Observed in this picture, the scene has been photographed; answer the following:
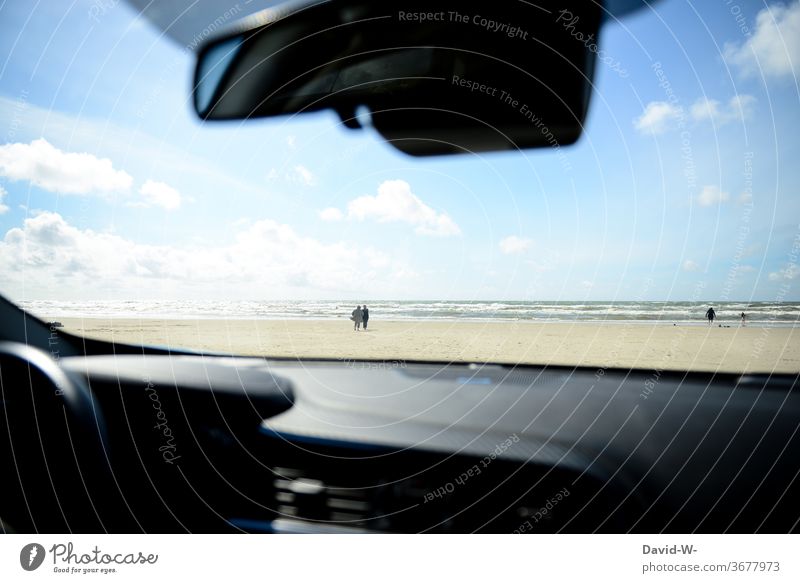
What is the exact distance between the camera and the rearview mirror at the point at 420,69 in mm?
1584

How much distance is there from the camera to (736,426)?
5.20ft

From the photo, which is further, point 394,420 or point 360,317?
point 360,317

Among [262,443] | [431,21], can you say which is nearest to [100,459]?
[262,443]

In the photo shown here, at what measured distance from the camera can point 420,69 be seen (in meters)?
1.75

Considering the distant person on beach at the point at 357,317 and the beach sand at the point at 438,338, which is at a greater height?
the distant person on beach at the point at 357,317

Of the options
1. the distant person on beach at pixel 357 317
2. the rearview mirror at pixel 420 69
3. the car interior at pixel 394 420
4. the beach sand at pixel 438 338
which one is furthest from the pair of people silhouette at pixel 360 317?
the rearview mirror at pixel 420 69

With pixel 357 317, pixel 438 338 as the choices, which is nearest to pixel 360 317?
pixel 357 317

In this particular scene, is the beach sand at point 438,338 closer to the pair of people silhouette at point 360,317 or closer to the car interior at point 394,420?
the pair of people silhouette at point 360,317
